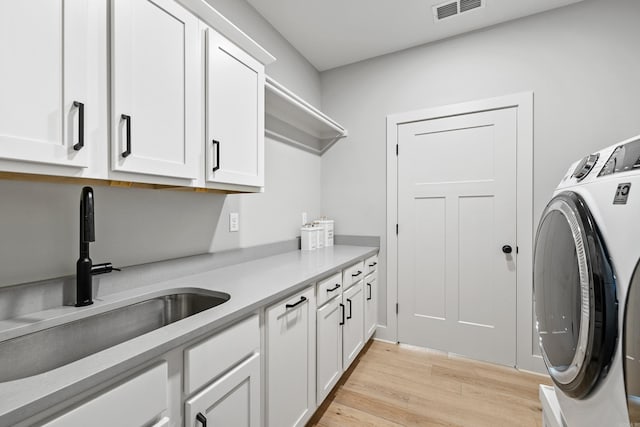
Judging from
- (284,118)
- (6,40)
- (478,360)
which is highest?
(284,118)

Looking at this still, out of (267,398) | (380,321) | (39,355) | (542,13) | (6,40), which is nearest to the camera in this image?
(6,40)

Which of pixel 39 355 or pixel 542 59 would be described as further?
pixel 542 59

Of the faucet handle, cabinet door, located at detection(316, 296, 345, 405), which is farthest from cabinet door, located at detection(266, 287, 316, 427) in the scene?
the faucet handle

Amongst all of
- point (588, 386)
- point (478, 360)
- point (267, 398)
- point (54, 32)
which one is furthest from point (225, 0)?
point (478, 360)

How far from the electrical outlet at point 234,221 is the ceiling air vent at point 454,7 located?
2.08 m

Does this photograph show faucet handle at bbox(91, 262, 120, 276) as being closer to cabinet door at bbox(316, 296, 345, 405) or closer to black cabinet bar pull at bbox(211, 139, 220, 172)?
black cabinet bar pull at bbox(211, 139, 220, 172)

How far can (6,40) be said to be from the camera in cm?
75

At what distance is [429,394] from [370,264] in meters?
1.02

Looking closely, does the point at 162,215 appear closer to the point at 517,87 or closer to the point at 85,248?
the point at 85,248

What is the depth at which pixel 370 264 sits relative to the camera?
2566 mm

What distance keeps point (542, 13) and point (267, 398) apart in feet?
10.3

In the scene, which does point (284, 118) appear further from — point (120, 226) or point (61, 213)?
point (61, 213)

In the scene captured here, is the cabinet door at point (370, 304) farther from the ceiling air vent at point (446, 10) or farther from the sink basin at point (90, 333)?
the ceiling air vent at point (446, 10)

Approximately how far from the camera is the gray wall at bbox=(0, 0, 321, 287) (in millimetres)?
1021
